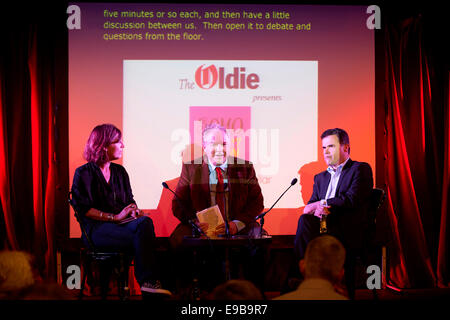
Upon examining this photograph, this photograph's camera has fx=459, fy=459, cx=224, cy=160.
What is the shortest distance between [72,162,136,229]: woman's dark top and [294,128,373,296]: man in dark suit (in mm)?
1563

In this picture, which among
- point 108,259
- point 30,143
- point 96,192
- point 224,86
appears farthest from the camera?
point 224,86

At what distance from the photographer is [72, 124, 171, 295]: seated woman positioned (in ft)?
12.0

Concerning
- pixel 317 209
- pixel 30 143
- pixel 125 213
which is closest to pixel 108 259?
pixel 125 213

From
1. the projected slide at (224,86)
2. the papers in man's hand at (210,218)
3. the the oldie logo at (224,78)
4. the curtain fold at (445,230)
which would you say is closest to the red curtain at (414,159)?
the curtain fold at (445,230)

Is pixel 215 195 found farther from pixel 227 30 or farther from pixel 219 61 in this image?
pixel 227 30

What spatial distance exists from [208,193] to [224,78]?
123 centimetres

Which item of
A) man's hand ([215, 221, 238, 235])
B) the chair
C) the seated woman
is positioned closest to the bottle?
man's hand ([215, 221, 238, 235])

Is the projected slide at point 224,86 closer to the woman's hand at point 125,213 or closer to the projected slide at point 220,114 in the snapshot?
the projected slide at point 220,114

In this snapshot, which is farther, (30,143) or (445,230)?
(445,230)

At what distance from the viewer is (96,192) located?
3.89 m

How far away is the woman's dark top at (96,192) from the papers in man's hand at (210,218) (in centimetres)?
77

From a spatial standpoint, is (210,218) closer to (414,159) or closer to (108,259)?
(108,259)

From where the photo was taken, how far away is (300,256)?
385 centimetres
